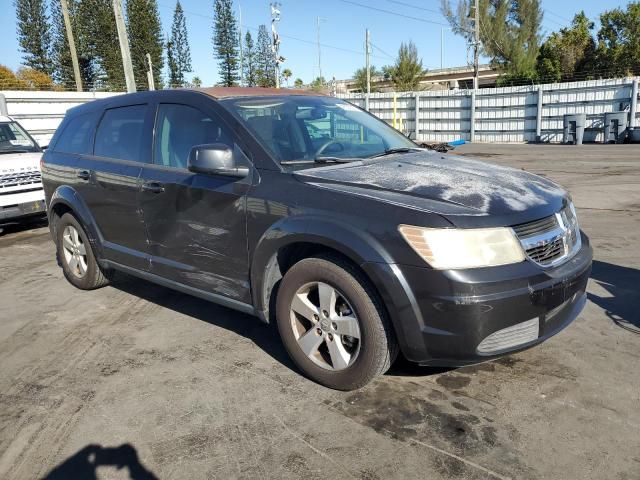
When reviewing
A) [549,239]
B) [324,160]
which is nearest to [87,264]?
[324,160]

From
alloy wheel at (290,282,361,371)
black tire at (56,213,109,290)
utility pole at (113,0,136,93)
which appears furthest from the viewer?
utility pole at (113,0,136,93)

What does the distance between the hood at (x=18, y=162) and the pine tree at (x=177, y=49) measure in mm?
60347

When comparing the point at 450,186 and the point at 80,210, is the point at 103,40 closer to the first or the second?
the point at 80,210

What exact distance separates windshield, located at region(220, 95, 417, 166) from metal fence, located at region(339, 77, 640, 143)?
17.2 m

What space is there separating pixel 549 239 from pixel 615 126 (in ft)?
64.8

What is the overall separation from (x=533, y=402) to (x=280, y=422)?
1365 millimetres

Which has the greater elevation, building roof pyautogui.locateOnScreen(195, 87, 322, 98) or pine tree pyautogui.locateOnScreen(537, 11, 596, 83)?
pine tree pyautogui.locateOnScreen(537, 11, 596, 83)

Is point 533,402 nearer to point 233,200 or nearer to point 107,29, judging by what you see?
point 233,200

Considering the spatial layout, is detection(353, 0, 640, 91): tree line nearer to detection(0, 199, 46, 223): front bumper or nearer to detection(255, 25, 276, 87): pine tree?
detection(255, 25, 276, 87): pine tree

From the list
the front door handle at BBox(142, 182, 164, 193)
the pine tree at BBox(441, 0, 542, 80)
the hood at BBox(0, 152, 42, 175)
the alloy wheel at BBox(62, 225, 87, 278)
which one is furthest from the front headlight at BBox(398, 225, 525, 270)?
the pine tree at BBox(441, 0, 542, 80)

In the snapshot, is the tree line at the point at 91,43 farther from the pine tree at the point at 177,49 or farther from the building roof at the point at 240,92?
the building roof at the point at 240,92

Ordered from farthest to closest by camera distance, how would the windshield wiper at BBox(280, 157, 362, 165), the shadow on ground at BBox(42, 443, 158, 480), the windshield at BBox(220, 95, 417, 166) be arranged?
the windshield at BBox(220, 95, 417, 166) < the windshield wiper at BBox(280, 157, 362, 165) < the shadow on ground at BBox(42, 443, 158, 480)

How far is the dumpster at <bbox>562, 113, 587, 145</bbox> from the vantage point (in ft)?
66.0

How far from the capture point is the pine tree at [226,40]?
202 ft
